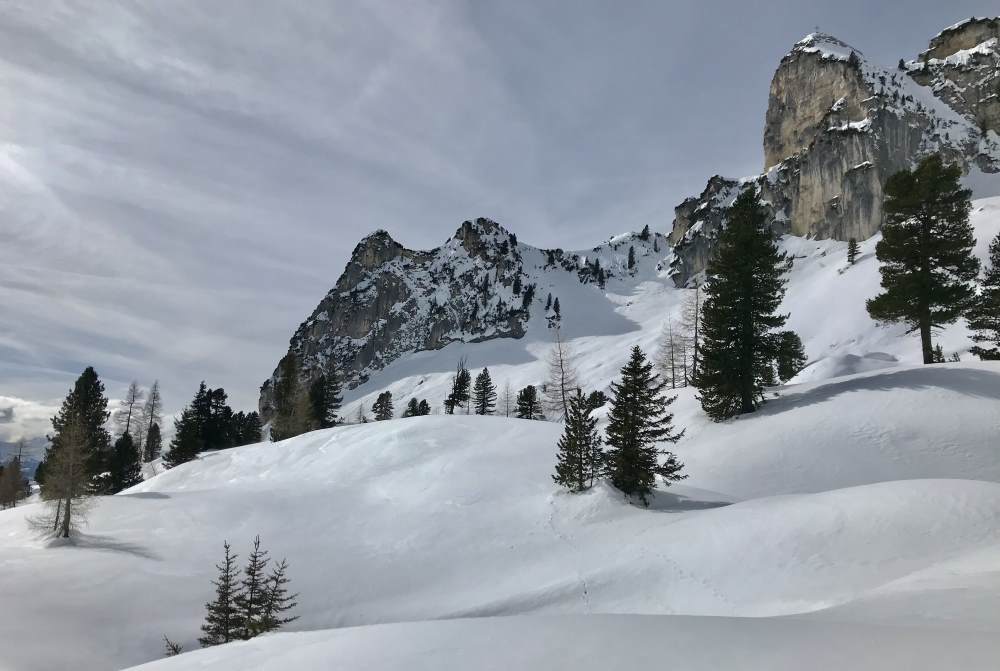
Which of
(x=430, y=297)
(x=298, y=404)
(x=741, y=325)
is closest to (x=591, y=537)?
(x=741, y=325)

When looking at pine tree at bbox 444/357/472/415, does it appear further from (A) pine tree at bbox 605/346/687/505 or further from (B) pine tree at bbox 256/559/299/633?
(B) pine tree at bbox 256/559/299/633

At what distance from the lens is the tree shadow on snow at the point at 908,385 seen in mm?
Answer: 19266

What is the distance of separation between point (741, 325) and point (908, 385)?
6.88 metres

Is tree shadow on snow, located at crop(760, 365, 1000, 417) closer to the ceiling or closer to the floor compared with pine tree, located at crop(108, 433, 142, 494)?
closer to the ceiling

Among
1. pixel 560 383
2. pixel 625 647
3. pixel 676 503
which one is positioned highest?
pixel 560 383

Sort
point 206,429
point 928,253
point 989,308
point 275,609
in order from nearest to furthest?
point 275,609
point 928,253
point 989,308
point 206,429

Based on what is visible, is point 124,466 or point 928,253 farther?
point 124,466

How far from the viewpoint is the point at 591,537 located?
15750 millimetres

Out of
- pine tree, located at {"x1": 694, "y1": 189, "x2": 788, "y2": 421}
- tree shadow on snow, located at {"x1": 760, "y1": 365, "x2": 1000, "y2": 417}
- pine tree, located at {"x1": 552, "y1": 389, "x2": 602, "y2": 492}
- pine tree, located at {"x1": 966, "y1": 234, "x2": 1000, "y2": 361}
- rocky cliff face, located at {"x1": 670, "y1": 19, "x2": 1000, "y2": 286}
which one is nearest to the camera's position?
tree shadow on snow, located at {"x1": 760, "y1": 365, "x2": 1000, "y2": 417}

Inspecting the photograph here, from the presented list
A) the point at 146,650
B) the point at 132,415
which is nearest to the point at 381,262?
the point at 132,415

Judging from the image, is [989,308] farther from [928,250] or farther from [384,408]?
→ [384,408]

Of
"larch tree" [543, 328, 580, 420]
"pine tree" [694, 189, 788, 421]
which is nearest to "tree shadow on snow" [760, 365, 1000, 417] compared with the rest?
"pine tree" [694, 189, 788, 421]

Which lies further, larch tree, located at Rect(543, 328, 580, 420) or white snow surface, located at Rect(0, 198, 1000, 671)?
larch tree, located at Rect(543, 328, 580, 420)

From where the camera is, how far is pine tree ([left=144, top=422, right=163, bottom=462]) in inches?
2820
